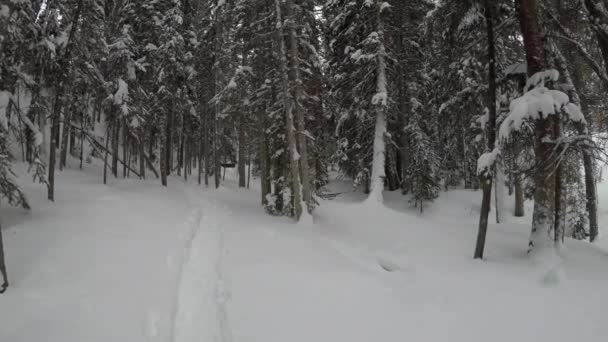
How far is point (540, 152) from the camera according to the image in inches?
308

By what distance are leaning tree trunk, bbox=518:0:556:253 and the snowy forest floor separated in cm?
76

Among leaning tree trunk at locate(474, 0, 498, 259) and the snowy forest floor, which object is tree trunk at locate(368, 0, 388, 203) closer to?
the snowy forest floor

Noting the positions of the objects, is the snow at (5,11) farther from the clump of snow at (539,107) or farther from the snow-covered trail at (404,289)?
the clump of snow at (539,107)

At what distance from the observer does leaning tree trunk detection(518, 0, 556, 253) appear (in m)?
7.74

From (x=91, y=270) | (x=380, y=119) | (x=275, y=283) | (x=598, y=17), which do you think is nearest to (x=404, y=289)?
(x=275, y=283)

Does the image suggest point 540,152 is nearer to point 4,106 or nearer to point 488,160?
point 488,160

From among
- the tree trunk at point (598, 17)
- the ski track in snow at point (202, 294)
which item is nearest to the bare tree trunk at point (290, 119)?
the ski track in snow at point (202, 294)

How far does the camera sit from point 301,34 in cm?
1327

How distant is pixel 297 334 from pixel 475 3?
8.91m

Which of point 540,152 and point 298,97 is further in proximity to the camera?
point 298,97

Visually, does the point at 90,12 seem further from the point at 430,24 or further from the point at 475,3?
the point at 475,3

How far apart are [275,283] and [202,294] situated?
1444mm

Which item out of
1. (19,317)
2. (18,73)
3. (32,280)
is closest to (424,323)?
(19,317)

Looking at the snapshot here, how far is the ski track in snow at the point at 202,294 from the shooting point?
5.39 meters
